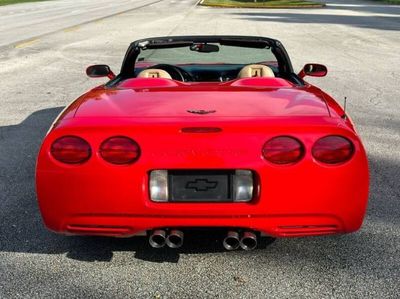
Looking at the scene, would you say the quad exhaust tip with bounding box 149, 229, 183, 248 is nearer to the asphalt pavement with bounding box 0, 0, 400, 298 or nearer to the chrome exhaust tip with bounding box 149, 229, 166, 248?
the chrome exhaust tip with bounding box 149, 229, 166, 248

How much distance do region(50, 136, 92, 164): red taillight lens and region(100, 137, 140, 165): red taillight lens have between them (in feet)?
0.31


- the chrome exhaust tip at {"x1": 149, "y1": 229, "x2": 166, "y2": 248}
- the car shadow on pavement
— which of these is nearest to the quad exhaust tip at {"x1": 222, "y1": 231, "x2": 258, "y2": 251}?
the chrome exhaust tip at {"x1": 149, "y1": 229, "x2": 166, "y2": 248}

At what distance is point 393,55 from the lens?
14602 mm

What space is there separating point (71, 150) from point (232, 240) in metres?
0.98

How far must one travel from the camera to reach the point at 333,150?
2.86 m

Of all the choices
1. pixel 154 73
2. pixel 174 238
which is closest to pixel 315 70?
pixel 154 73

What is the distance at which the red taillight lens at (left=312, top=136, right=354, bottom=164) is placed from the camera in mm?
2846

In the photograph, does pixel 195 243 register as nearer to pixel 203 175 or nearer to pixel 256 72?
pixel 203 175

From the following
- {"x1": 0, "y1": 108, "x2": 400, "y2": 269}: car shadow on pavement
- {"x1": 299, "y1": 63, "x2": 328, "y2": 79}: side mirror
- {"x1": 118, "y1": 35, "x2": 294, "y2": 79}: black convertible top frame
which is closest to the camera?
{"x1": 0, "y1": 108, "x2": 400, "y2": 269}: car shadow on pavement

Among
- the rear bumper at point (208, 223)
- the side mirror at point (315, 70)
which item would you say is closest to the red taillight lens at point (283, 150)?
the rear bumper at point (208, 223)

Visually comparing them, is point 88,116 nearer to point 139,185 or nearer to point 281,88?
point 139,185

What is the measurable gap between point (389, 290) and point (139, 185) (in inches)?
57.9

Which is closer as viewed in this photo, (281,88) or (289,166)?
(289,166)

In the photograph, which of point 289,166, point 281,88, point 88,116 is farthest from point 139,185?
point 281,88
